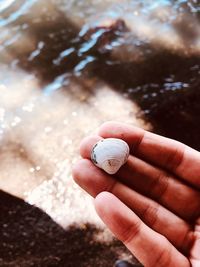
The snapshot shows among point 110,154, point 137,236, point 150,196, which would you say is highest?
point 110,154

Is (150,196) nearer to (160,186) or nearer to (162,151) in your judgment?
(160,186)

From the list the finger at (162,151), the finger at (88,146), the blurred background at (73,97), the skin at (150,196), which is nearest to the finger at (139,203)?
the skin at (150,196)

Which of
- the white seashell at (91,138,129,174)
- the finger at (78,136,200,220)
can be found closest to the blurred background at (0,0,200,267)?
the finger at (78,136,200,220)

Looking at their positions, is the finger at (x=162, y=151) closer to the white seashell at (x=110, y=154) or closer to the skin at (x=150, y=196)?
the skin at (x=150, y=196)

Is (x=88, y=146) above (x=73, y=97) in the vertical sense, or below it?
above

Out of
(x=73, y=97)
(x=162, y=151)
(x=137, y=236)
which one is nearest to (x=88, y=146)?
(x=162, y=151)

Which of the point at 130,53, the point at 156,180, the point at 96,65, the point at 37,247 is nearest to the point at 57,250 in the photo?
the point at 37,247

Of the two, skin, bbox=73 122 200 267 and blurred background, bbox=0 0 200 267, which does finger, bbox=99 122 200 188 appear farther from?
blurred background, bbox=0 0 200 267
